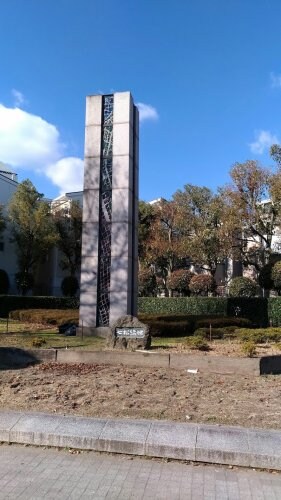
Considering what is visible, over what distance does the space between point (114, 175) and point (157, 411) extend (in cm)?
1087

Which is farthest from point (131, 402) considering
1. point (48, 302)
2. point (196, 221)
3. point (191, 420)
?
point (196, 221)

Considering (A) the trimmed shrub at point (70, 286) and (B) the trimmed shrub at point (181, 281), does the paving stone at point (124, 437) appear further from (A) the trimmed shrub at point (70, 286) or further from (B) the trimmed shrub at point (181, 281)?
(A) the trimmed shrub at point (70, 286)

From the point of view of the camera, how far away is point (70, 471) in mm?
4602

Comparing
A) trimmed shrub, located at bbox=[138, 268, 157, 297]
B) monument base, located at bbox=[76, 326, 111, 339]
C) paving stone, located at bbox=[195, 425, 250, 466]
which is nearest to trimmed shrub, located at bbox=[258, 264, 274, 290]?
trimmed shrub, located at bbox=[138, 268, 157, 297]

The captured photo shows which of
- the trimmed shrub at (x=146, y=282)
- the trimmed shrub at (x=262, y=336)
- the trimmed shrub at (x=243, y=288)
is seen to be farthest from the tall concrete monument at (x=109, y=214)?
the trimmed shrub at (x=146, y=282)

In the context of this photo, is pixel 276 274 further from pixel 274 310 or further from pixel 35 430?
pixel 35 430

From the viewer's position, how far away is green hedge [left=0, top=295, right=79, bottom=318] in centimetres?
2936

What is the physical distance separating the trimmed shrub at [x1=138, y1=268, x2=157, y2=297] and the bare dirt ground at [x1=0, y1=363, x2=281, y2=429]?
93.0 ft

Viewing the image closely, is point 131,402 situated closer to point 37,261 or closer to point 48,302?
point 48,302

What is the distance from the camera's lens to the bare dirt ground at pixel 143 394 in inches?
250

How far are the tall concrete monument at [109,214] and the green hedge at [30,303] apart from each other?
552 inches

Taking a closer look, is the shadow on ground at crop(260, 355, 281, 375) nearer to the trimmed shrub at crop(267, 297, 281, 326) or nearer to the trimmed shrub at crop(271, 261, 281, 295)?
the trimmed shrub at crop(267, 297, 281, 326)

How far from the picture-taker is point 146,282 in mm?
37438

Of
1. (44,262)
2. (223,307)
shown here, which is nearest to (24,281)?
(44,262)
